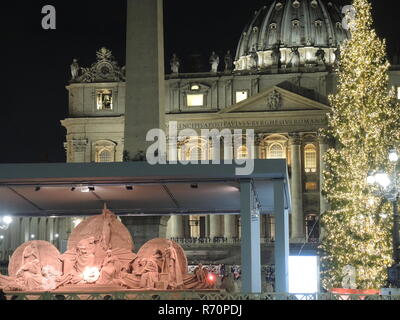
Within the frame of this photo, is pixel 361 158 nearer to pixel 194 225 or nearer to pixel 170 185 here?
pixel 170 185

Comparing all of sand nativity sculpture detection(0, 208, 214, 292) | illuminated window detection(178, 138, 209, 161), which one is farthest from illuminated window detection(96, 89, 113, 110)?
sand nativity sculpture detection(0, 208, 214, 292)

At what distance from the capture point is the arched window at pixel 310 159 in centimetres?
10362

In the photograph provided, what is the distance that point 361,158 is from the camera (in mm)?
48594

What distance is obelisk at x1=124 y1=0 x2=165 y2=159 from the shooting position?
119 ft

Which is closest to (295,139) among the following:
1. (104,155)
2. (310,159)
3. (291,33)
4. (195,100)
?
(310,159)

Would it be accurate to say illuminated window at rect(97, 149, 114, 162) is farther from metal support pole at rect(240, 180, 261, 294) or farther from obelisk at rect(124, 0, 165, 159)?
metal support pole at rect(240, 180, 261, 294)

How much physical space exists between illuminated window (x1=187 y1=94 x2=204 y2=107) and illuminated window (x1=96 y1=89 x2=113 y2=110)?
22.8ft

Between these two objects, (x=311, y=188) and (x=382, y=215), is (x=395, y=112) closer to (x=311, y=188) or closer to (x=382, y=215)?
(x=382, y=215)

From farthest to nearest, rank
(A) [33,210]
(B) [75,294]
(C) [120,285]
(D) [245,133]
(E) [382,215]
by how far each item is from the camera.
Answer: (D) [245,133], (E) [382,215], (A) [33,210], (C) [120,285], (B) [75,294]

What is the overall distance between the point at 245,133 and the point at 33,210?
200 ft

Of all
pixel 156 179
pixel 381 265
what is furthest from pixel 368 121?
pixel 156 179

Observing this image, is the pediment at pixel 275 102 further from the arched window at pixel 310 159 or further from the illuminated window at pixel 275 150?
the arched window at pixel 310 159

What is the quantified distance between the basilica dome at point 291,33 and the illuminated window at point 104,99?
1311 inches

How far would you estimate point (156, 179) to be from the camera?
108 feet
